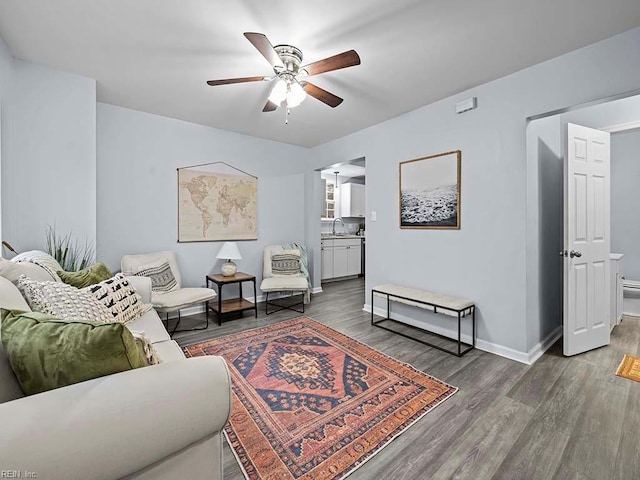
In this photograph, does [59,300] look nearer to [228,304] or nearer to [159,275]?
[159,275]

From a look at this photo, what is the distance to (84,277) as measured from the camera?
6.61ft

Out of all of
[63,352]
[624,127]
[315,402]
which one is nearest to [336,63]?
[63,352]

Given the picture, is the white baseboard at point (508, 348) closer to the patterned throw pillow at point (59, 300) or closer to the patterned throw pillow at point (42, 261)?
the patterned throw pillow at point (59, 300)

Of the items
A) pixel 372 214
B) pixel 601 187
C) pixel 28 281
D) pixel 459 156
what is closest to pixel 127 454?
pixel 28 281

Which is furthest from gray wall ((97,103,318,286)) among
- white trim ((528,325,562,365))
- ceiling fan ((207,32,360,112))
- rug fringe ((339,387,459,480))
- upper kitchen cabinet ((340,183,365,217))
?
white trim ((528,325,562,365))

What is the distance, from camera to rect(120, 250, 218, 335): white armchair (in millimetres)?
3053

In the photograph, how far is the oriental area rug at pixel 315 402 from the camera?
152 centimetres

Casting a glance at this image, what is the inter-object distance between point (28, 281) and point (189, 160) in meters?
2.74

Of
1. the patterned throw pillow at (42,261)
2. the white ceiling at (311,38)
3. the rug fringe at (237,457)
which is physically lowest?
the rug fringe at (237,457)

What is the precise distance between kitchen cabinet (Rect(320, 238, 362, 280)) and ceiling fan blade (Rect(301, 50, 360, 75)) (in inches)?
159

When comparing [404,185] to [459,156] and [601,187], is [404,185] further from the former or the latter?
[601,187]

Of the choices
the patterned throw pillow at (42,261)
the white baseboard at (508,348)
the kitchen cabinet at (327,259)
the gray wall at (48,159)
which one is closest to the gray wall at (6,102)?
the gray wall at (48,159)

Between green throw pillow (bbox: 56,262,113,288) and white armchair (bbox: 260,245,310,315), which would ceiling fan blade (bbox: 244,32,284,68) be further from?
white armchair (bbox: 260,245,310,315)

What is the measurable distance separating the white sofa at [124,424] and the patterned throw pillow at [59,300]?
0.57 metres
